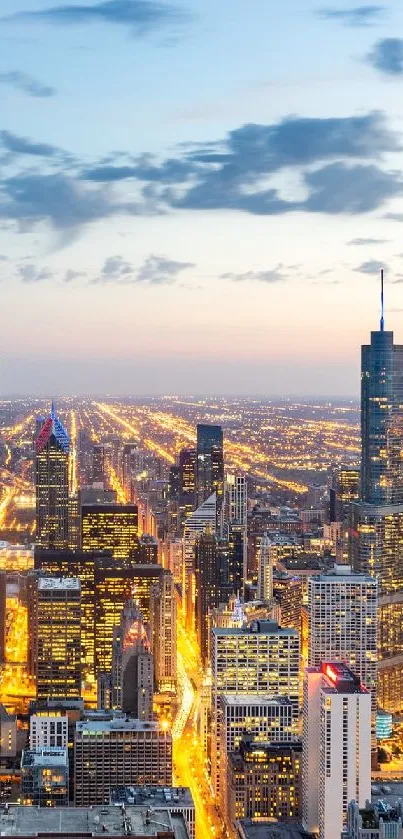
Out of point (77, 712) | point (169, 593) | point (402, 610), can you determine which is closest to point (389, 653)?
point (402, 610)

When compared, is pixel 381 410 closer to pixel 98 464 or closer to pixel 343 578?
pixel 343 578

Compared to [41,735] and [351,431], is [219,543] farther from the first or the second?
[41,735]

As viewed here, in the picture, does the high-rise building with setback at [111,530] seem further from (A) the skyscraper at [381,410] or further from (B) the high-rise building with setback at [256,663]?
(B) the high-rise building with setback at [256,663]

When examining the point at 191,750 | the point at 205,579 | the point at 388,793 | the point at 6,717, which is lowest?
the point at 191,750

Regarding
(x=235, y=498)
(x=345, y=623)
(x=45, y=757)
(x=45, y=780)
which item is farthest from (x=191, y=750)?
(x=235, y=498)

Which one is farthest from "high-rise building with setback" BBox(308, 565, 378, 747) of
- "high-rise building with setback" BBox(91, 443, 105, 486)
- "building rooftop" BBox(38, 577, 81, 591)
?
"high-rise building with setback" BBox(91, 443, 105, 486)

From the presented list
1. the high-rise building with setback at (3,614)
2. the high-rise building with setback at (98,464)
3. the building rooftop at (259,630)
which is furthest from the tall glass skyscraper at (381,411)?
the high-rise building with setback at (98,464)

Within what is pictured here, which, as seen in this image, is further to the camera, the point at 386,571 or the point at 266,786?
the point at 386,571
